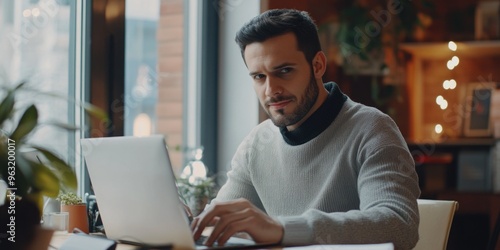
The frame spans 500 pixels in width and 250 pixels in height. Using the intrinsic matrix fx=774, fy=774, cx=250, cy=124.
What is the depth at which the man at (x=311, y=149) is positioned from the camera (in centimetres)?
180

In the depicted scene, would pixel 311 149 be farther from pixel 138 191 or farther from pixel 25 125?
pixel 25 125

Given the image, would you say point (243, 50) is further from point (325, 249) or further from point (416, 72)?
point (416, 72)

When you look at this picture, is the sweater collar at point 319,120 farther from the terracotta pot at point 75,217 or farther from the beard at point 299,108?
the terracotta pot at point 75,217

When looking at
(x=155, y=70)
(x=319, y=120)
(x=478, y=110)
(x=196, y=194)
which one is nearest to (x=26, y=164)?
(x=319, y=120)

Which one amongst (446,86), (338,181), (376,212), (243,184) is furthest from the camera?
(446,86)

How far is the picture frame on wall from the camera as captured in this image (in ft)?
14.9

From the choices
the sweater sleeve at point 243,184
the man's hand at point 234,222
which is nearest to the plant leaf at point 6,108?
the man's hand at point 234,222

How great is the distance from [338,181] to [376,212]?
1.11ft

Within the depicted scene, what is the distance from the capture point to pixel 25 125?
1.23 metres

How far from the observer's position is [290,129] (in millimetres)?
2244

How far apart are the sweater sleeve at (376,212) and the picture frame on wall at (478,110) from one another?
274 cm

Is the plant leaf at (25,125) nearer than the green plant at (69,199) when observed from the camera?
Yes

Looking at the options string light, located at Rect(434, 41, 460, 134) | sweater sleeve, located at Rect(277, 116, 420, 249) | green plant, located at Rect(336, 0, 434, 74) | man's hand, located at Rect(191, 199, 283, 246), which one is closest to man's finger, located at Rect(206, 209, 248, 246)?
man's hand, located at Rect(191, 199, 283, 246)

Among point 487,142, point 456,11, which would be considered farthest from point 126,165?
point 456,11
